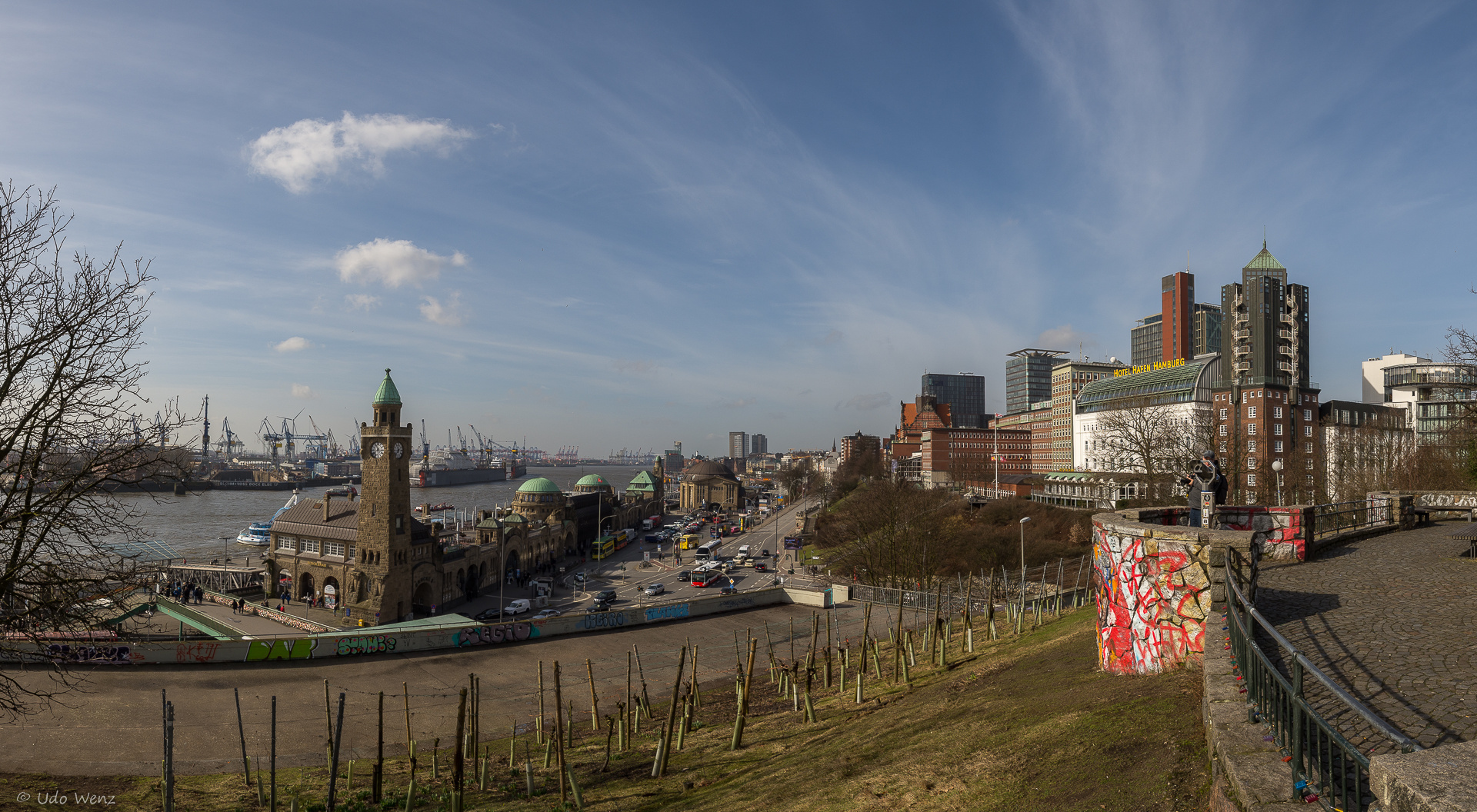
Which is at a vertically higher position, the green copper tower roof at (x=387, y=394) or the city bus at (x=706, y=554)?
the green copper tower roof at (x=387, y=394)

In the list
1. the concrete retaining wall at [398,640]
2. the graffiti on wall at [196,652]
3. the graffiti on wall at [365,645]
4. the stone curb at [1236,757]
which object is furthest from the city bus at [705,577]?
the stone curb at [1236,757]

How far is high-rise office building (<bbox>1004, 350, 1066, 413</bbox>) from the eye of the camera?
632 ft

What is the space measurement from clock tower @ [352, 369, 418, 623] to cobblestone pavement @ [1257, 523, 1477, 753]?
176 feet

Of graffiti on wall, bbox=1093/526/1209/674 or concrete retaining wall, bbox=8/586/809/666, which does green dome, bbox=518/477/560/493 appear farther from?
graffiti on wall, bbox=1093/526/1209/674

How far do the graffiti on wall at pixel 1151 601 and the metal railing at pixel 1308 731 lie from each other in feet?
11.9

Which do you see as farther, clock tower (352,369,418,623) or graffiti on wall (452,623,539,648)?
clock tower (352,369,418,623)

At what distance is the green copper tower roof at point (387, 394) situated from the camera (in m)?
57.4

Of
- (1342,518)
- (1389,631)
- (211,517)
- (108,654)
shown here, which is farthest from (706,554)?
(211,517)

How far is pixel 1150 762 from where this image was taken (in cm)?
814

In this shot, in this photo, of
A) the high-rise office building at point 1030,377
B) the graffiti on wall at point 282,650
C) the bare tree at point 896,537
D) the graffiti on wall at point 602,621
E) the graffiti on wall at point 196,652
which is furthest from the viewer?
the high-rise office building at point 1030,377

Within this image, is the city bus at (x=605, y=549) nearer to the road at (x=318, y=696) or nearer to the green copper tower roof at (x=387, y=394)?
the green copper tower roof at (x=387, y=394)

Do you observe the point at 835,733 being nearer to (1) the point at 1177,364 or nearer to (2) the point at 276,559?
(2) the point at 276,559

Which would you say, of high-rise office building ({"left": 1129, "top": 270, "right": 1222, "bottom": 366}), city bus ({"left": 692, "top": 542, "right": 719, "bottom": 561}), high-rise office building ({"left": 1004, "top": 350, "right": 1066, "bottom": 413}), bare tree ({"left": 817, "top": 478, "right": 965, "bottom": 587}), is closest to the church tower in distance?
city bus ({"left": 692, "top": 542, "right": 719, "bottom": 561})

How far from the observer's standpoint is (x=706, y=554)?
83.1 m
